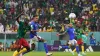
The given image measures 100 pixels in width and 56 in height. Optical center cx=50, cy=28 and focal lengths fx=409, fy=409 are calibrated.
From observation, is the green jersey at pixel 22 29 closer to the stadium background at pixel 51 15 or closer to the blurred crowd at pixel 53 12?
the stadium background at pixel 51 15

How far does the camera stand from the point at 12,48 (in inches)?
1475

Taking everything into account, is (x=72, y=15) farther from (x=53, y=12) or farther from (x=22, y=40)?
(x=22, y=40)

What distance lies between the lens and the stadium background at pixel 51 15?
3847 cm

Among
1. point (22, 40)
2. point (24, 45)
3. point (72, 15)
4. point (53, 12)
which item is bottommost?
point (24, 45)

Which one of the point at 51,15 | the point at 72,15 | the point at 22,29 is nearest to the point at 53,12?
the point at 51,15

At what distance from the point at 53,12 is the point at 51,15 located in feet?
2.69

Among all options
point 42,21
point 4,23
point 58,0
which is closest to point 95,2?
point 58,0

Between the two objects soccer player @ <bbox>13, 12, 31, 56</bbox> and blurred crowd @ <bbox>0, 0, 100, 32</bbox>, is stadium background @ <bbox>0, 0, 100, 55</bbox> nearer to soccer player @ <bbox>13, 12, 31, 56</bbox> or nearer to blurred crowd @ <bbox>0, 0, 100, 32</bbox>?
blurred crowd @ <bbox>0, 0, 100, 32</bbox>

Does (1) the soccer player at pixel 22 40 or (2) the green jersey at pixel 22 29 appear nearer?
(1) the soccer player at pixel 22 40

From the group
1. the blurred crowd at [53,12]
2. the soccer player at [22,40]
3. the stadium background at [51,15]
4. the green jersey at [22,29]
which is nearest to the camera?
the soccer player at [22,40]

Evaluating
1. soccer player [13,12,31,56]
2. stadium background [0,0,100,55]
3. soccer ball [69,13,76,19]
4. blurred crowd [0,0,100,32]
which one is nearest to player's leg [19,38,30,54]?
soccer player [13,12,31,56]

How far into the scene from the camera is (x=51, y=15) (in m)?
41.8

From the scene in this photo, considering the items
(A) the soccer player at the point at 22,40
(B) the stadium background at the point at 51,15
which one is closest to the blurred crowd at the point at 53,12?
(B) the stadium background at the point at 51,15

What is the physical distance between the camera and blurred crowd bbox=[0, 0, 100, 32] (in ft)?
130
